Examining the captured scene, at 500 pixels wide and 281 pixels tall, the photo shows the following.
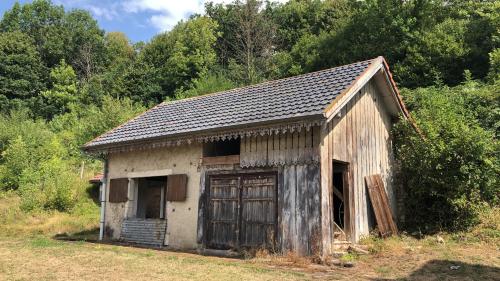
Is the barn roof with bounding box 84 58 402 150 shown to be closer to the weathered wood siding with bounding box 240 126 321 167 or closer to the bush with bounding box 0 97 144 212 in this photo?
the weathered wood siding with bounding box 240 126 321 167

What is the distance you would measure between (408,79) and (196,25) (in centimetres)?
2745

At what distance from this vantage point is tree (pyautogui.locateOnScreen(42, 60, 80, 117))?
44.4 m

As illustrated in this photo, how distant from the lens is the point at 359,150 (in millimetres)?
12242

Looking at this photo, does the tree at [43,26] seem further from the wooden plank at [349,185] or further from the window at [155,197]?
the wooden plank at [349,185]

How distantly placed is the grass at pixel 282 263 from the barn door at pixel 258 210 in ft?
1.81

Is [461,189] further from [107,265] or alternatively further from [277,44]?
[277,44]

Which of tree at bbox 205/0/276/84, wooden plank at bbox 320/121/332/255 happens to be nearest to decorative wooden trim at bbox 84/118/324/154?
wooden plank at bbox 320/121/332/255

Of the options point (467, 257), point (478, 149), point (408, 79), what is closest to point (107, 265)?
point (467, 257)

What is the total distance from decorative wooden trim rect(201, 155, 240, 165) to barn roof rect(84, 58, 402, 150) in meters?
0.94

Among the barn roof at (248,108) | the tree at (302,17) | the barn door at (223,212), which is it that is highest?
the tree at (302,17)

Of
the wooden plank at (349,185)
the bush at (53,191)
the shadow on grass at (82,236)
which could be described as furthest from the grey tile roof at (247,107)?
the bush at (53,191)

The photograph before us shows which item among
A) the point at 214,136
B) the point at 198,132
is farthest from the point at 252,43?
the point at 214,136

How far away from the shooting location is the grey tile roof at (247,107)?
428 inches

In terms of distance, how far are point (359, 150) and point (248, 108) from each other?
3.44m
